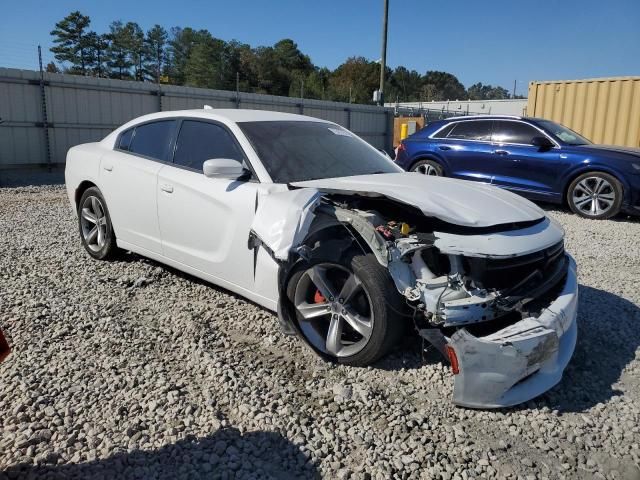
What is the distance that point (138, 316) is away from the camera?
383 centimetres

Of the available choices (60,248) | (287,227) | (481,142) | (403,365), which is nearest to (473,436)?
(403,365)

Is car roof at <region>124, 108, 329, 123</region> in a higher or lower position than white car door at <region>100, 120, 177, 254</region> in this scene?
higher

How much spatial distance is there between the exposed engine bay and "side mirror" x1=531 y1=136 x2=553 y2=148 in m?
5.73

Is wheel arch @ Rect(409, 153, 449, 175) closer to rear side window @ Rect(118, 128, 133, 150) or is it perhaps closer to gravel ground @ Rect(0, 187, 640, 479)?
gravel ground @ Rect(0, 187, 640, 479)

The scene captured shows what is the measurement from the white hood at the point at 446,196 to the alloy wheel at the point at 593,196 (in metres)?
5.18

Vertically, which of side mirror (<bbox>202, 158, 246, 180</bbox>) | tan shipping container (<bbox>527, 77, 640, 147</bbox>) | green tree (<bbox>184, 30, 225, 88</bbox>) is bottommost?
side mirror (<bbox>202, 158, 246, 180</bbox>)

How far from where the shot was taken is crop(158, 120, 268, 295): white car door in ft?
11.5

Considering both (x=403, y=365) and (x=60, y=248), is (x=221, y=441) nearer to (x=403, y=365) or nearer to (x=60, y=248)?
(x=403, y=365)

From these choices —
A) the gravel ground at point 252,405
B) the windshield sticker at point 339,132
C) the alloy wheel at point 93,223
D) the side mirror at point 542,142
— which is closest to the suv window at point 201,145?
the windshield sticker at point 339,132

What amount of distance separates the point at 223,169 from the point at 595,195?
662cm

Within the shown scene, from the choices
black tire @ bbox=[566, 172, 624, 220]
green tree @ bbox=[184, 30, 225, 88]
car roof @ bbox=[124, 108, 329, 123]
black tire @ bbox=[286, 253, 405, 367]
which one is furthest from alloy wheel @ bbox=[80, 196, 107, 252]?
green tree @ bbox=[184, 30, 225, 88]

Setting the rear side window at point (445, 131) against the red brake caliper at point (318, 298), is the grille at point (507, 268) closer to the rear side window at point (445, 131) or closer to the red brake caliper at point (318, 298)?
the red brake caliper at point (318, 298)

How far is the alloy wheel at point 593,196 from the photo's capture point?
785 centimetres

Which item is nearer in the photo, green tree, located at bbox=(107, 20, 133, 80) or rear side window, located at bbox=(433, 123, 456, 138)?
rear side window, located at bbox=(433, 123, 456, 138)
